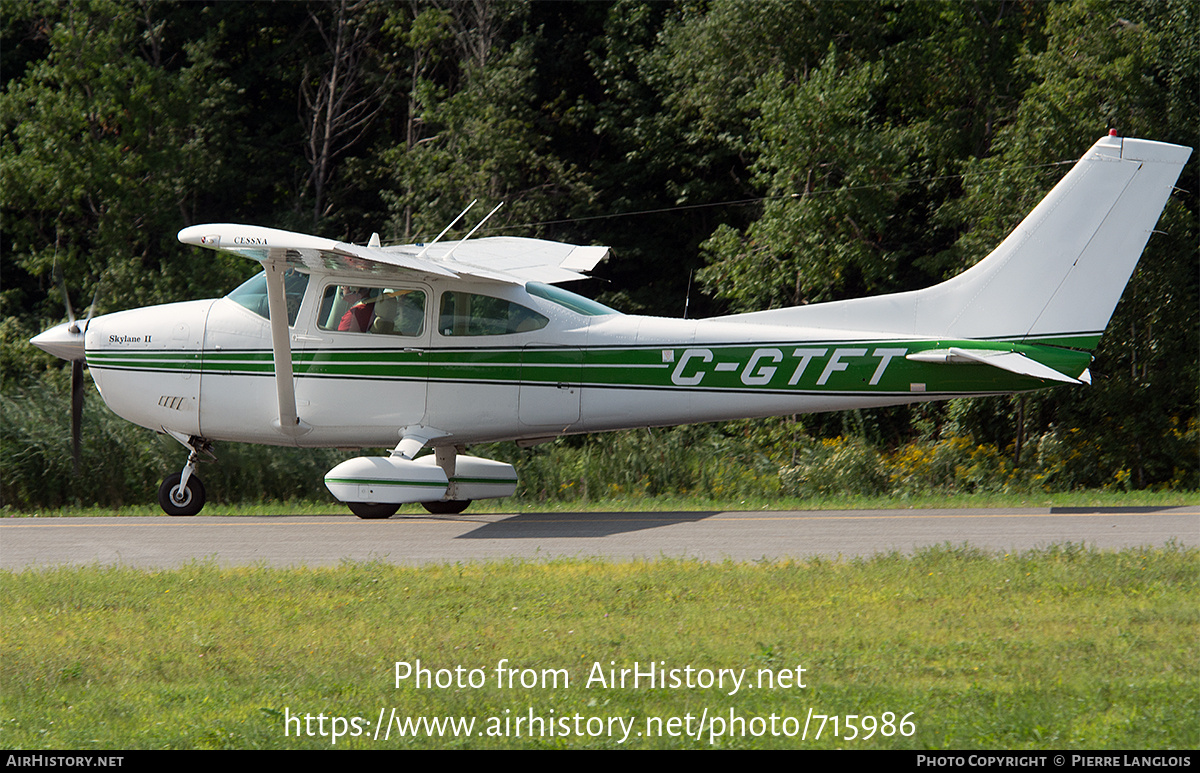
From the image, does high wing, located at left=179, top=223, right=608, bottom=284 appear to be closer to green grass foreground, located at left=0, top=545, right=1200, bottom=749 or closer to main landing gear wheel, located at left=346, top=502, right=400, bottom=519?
main landing gear wheel, located at left=346, top=502, right=400, bottom=519

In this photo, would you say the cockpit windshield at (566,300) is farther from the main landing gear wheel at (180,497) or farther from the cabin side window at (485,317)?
the main landing gear wheel at (180,497)

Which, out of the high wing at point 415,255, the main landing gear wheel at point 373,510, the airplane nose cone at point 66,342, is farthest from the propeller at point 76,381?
the main landing gear wheel at point 373,510

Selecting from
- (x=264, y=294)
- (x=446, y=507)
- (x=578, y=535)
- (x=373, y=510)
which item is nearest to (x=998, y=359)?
(x=578, y=535)

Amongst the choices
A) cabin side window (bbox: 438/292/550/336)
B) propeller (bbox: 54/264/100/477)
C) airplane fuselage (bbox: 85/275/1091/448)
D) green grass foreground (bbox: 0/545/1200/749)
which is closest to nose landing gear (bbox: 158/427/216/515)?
airplane fuselage (bbox: 85/275/1091/448)

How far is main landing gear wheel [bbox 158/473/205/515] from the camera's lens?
44.8 feet

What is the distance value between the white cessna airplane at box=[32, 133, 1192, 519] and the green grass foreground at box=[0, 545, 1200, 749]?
3419mm

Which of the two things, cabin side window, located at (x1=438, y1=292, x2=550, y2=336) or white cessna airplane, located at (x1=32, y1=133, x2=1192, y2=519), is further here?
cabin side window, located at (x1=438, y1=292, x2=550, y2=336)

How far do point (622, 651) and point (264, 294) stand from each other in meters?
8.07

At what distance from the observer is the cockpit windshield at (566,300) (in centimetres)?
1295

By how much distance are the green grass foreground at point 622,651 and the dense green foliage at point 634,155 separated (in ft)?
35.7

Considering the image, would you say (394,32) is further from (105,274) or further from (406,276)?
(406,276)

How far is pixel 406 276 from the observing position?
1266 cm

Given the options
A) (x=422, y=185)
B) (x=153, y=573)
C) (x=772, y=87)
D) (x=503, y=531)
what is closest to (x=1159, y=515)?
(x=503, y=531)

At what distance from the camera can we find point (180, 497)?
13.7 m
